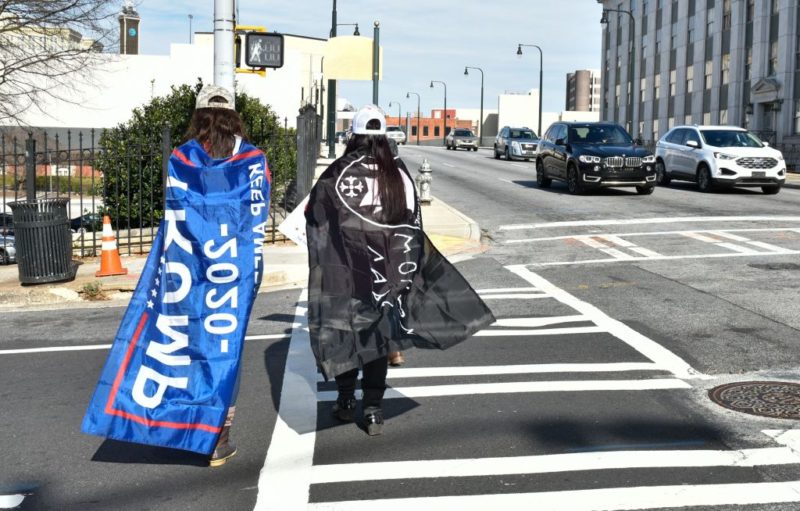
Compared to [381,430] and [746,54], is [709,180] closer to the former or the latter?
[381,430]

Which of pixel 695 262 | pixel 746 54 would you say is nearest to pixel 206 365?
pixel 695 262

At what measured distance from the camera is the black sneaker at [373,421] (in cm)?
512

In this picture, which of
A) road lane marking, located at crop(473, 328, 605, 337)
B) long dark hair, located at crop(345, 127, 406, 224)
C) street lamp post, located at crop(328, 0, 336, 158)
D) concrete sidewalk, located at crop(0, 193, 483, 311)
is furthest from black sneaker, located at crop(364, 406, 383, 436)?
street lamp post, located at crop(328, 0, 336, 158)

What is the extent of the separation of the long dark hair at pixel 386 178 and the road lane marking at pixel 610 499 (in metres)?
1.65

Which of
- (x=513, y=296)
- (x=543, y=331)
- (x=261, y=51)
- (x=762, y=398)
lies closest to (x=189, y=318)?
(x=762, y=398)

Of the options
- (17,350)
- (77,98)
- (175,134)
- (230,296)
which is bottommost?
(17,350)

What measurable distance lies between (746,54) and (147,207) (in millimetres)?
43430

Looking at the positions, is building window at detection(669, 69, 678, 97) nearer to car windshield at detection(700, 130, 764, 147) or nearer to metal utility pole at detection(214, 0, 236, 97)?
car windshield at detection(700, 130, 764, 147)

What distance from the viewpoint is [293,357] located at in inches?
282

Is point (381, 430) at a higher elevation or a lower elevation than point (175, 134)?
lower

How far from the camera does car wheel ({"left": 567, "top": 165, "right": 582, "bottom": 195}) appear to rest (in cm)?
2203

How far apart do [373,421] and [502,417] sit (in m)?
0.82

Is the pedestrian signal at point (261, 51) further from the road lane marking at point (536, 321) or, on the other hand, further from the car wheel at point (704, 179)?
the car wheel at point (704, 179)

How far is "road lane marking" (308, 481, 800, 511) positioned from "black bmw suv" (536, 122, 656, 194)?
17.9 m
